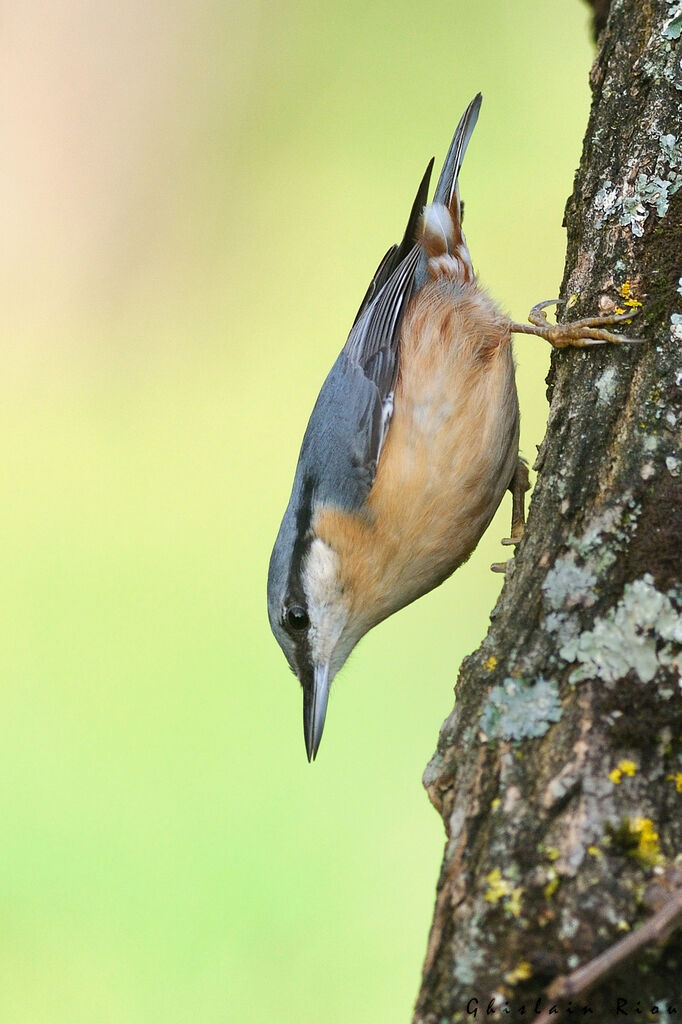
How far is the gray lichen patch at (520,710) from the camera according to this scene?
180 cm

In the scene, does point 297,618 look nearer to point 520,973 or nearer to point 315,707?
point 315,707

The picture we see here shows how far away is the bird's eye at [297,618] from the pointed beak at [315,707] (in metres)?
0.14

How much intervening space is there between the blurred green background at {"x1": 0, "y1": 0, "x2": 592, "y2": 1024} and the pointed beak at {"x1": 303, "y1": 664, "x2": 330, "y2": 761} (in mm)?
1073

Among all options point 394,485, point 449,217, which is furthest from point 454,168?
point 394,485

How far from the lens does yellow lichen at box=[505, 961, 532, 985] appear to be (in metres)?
1.57

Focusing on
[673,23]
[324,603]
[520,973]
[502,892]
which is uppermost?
[673,23]

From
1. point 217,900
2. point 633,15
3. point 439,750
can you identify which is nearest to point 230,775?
point 217,900

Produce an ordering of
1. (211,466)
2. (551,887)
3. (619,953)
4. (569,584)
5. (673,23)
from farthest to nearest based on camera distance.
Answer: (211,466)
(673,23)
(569,584)
(551,887)
(619,953)

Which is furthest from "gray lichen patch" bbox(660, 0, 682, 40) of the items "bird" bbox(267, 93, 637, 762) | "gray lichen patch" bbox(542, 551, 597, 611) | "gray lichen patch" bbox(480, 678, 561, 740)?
"gray lichen patch" bbox(480, 678, 561, 740)

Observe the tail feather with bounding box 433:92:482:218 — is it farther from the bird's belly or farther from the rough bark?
the rough bark

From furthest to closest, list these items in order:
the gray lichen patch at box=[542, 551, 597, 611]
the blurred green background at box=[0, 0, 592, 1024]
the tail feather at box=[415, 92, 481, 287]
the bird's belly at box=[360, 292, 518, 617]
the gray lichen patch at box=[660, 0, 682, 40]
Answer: the blurred green background at box=[0, 0, 592, 1024] < the tail feather at box=[415, 92, 481, 287] < the bird's belly at box=[360, 292, 518, 617] < the gray lichen patch at box=[660, 0, 682, 40] < the gray lichen patch at box=[542, 551, 597, 611]

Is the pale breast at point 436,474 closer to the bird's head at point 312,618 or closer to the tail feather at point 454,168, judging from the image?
the bird's head at point 312,618

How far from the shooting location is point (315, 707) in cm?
322

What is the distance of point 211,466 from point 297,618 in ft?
7.75
